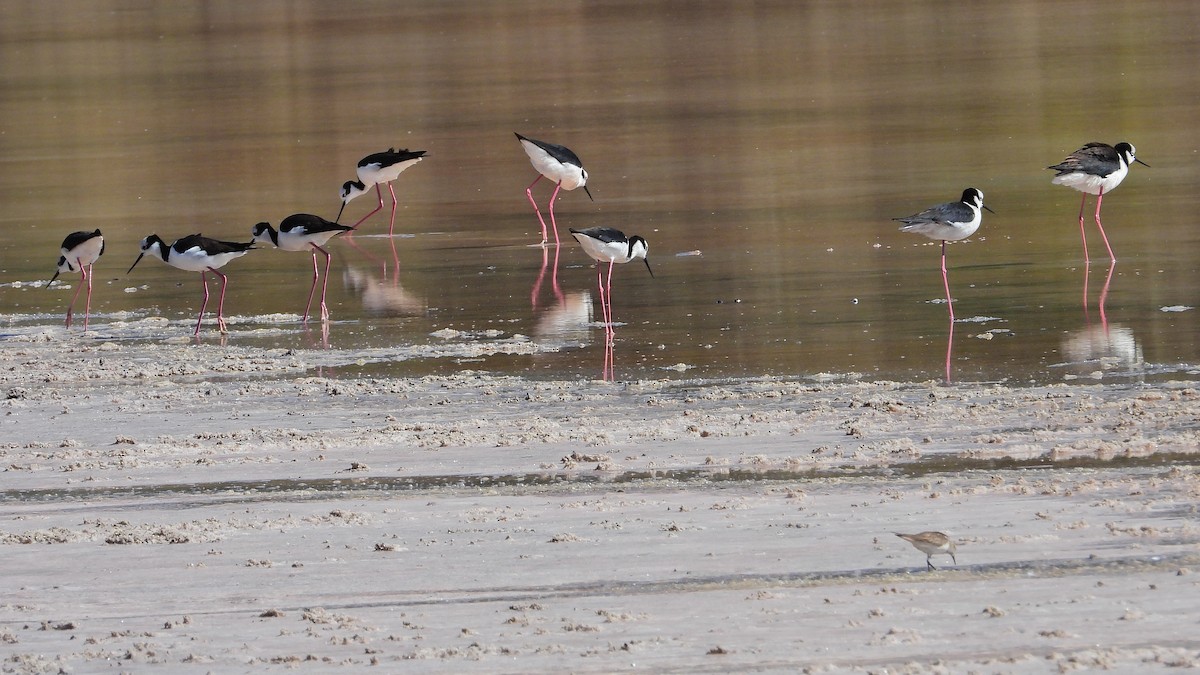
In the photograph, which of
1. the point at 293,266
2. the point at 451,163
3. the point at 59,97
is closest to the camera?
the point at 293,266

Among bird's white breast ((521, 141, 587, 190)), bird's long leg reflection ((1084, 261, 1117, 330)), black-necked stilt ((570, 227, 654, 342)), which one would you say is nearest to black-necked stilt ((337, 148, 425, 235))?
bird's white breast ((521, 141, 587, 190))

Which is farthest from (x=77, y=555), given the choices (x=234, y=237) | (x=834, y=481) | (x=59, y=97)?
(x=59, y=97)

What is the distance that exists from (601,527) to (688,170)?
14.4m

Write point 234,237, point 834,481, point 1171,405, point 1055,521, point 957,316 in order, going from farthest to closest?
point 234,237 → point 957,316 → point 1171,405 → point 834,481 → point 1055,521

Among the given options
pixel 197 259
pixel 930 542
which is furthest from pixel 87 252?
pixel 930 542

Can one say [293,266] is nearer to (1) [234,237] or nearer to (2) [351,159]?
(1) [234,237]

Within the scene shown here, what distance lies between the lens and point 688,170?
2169cm

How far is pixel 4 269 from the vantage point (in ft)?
56.5

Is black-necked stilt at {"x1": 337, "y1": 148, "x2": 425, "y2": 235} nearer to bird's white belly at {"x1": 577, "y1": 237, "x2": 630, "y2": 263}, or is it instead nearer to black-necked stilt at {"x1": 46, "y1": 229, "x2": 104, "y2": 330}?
black-necked stilt at {"x1": 46, "y1": 229, "x2": 104, "y2": 330}

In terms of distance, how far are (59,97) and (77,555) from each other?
3039 cm

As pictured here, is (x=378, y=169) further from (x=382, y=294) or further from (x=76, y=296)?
(x=76, y=296)

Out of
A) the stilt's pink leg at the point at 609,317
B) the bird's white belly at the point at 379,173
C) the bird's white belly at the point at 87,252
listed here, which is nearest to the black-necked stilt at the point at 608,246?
the stilt's pink leg at the point at 609,317

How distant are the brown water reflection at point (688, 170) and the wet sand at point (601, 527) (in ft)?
4.51

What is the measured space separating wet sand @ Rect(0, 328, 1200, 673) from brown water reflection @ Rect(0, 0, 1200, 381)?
1.38 meters
